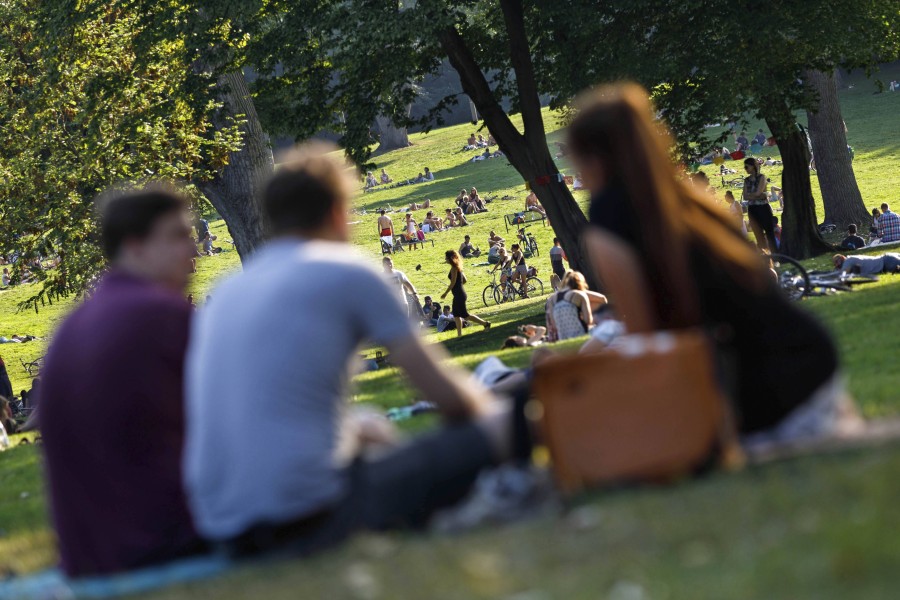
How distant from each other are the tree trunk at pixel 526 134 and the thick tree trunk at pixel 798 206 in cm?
578

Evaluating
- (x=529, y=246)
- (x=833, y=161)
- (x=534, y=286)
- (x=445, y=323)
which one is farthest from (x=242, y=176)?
(x=529, y=246)

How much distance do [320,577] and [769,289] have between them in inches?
80.9

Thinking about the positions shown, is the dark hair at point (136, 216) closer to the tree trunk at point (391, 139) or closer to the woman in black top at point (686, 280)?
the woman in black top at point (686, 280)

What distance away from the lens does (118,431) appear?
520 centimetres

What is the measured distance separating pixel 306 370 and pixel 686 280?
1488 millimetres

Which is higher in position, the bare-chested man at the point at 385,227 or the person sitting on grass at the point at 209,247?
the person sitting on grass at the point at 209,247

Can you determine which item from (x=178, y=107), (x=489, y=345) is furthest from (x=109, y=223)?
(x=178, y=107)

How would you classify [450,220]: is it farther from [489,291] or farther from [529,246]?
[489,291]

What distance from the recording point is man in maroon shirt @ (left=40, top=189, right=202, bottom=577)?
5.20 m

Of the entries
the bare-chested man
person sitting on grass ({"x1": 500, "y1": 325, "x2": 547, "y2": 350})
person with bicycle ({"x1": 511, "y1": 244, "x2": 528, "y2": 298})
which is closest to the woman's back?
person sitting on grass ({"x1": 500, "y1": 325, "x2": 547, "y2": 350})

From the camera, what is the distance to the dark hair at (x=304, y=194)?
493 cm

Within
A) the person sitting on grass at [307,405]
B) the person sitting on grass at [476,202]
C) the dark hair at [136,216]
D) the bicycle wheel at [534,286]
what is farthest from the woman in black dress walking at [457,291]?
the person sitting on grass at [476,202]

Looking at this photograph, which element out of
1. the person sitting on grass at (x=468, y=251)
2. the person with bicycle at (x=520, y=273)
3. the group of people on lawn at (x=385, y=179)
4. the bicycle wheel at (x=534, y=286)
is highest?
the group of people on lawn at (x=385, y=179)

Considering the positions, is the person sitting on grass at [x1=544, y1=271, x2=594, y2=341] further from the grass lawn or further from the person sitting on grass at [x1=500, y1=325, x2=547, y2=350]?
the grass lawn
